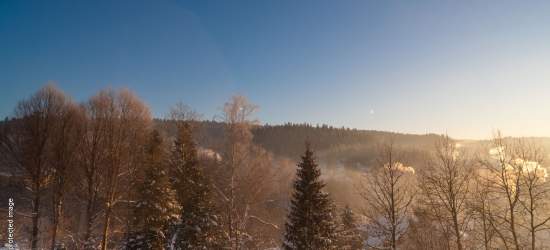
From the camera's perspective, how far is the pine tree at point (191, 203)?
13641mm

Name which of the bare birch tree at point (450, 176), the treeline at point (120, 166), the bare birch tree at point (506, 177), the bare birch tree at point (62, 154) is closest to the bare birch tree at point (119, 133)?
the treeline at point (120, 166)

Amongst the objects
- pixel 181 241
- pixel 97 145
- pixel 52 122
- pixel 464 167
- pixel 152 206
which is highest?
pixel 52 122

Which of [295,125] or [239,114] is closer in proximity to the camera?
[239,114]

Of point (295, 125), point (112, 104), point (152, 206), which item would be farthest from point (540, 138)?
point (295, 125)

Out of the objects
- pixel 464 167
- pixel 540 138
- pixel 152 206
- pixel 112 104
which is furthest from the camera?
pixel 152 206

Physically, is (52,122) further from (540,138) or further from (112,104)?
(540,138)

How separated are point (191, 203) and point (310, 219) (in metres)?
7.05

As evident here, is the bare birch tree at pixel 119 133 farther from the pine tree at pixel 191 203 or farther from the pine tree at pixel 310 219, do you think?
the pine tree at pixel 310 219

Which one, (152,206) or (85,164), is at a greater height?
(85,164)

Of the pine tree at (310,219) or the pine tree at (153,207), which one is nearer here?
the pine tree at (310,219)

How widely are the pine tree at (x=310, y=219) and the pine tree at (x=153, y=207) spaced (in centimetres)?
812

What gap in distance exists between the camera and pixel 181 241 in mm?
13586

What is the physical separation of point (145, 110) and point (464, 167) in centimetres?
1889

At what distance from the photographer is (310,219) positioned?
1281 cm
